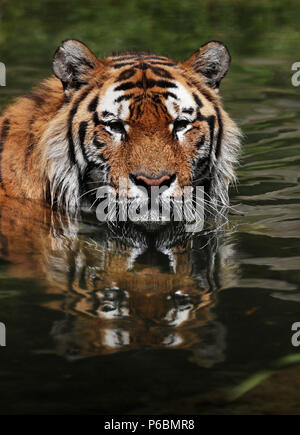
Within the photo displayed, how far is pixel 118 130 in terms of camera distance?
4887mm

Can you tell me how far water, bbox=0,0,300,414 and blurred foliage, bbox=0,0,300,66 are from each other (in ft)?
15.0

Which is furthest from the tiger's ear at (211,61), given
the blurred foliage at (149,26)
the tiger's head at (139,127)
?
the blurred foliage at (149,26)

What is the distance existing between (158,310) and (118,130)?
5.14 ft

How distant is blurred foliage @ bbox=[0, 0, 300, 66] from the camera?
10930mm

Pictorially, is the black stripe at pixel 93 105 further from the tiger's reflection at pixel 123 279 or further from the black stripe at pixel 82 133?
the tiger's reflection at pixel 123 279

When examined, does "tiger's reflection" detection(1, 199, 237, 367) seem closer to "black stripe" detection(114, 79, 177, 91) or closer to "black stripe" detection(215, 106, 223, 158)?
"black stripe" detection(215, 106, 223, 158)

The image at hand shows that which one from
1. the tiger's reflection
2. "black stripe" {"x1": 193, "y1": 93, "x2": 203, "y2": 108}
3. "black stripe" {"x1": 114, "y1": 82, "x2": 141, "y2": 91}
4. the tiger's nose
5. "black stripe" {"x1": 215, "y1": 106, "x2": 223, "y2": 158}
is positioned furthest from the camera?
"black stripe" {"x1": 215, "y1": 106, "x2": 223, "y2": 158}

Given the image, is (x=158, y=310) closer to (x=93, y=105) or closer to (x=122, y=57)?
(x=93, y=105)

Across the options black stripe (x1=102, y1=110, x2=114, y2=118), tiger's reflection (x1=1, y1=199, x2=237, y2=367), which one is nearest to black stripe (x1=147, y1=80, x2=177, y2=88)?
black stripe (x1=102, y1=110, x2=114, y2=118)

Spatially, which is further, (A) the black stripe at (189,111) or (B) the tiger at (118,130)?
(A) the black stripe at (189,111)

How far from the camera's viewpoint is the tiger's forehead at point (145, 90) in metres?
4.85

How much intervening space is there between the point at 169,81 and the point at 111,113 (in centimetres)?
41

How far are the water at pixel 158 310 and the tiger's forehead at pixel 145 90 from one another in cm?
72
